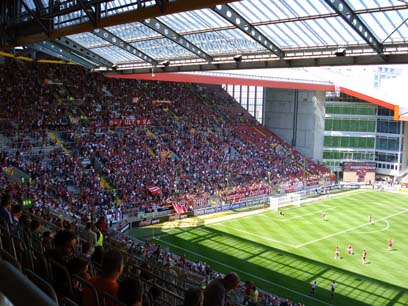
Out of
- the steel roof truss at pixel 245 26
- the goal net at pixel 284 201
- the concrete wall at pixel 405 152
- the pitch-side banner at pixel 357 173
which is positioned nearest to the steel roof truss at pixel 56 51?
the steel roof truss at pixel 245 26

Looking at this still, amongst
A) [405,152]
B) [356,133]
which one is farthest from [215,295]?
[405,152]

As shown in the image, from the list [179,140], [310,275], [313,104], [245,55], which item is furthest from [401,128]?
[245,55]

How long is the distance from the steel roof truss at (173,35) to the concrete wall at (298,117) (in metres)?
38.7

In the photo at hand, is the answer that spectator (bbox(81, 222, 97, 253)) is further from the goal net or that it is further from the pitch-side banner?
the pitch-side banner

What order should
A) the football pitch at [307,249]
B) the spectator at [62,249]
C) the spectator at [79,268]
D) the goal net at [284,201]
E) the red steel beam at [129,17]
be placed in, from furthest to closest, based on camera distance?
the goal net at [284,201] → the football pitch at [307,249] → the red steel beam at [129,17] → the spectator at [62,249] → the spectator at [79,268]

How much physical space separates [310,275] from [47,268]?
2253 centimetres

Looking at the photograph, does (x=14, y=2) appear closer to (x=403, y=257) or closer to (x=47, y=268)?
(x=47, y=268)

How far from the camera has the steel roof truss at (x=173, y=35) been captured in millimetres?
19828

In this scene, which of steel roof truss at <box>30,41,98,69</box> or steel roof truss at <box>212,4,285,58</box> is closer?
steel roof truss at <box>212,4,285,58</box>

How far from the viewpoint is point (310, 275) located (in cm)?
2508

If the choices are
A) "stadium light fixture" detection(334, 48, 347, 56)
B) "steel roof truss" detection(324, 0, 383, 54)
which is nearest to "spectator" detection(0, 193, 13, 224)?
"steel roof truss" detection(324, 0, 383, 54)

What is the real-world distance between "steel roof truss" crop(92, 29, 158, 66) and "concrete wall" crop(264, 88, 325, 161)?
119 feet

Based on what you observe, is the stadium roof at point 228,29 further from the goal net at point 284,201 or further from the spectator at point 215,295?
the goal net at point 284,201

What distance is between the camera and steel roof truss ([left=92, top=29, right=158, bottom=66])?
22.0m
